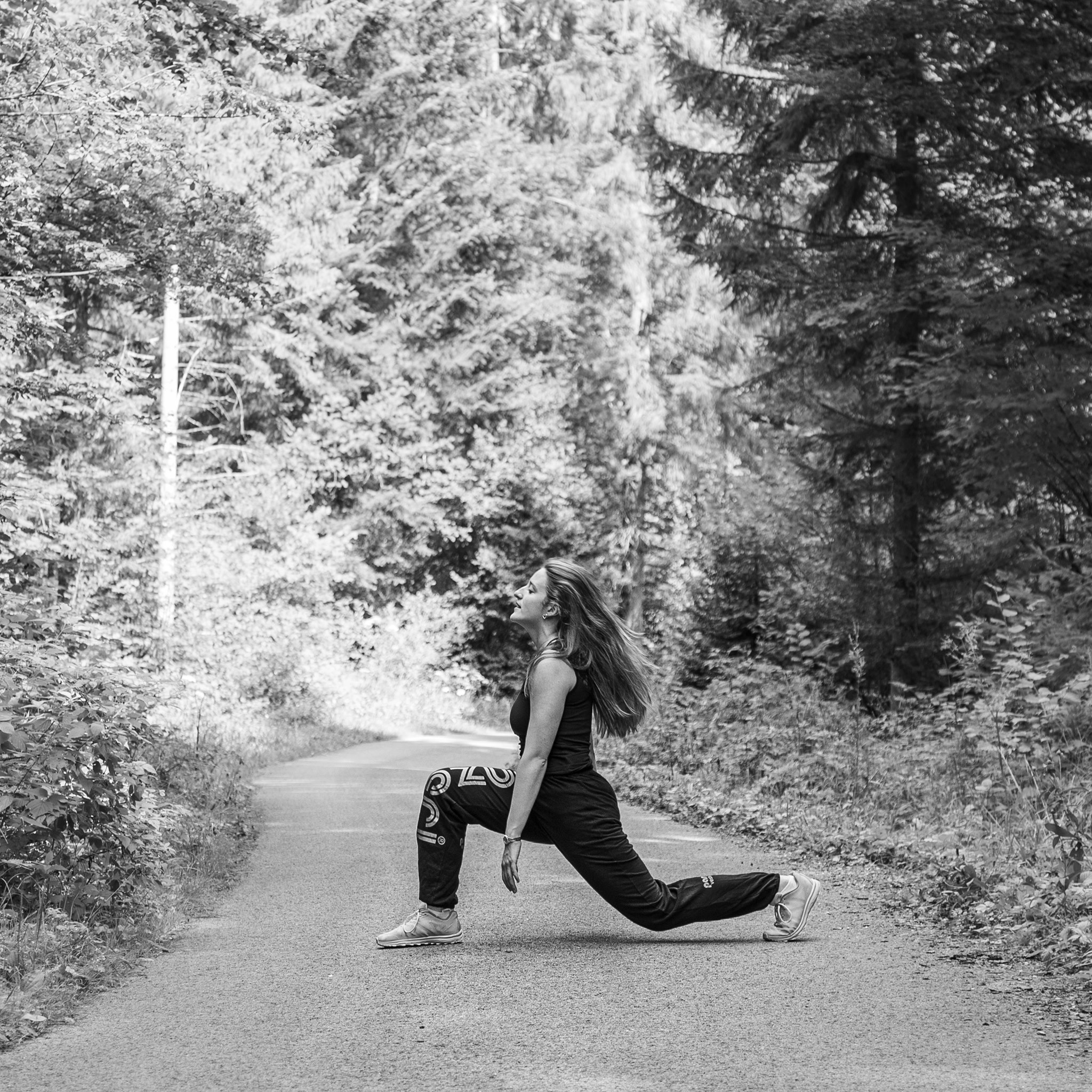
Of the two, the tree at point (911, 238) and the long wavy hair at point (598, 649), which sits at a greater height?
the tree at point (911, 238)

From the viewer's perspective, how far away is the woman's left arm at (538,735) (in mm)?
5758

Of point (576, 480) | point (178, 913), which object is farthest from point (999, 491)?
point (576, 480)

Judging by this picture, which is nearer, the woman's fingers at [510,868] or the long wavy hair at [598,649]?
the woman's fingers at [510,868]

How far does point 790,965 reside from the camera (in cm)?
Answer: 548

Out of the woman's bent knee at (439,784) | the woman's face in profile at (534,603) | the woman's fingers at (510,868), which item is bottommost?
the woman's fingers at (510,868)

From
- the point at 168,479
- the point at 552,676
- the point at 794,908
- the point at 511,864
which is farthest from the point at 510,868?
the point at 168,479

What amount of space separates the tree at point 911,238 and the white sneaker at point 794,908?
7.50 metres

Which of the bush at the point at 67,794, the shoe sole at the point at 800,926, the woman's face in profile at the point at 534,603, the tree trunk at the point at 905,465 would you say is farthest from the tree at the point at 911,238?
the bush at the point at 67,794

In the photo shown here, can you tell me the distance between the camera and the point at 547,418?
35938 mm

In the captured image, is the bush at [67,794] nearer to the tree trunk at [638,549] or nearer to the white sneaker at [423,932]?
the white sneaker at [423,932]

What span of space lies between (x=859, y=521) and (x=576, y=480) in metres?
18.7

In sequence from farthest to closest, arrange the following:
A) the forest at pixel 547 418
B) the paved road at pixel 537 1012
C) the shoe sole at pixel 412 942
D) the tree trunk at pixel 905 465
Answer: the tree trunk at pixel 905 465, the forest at pixel 547 418, the shoe sole at pixel 412 942, the paved road at pixel 537 1012

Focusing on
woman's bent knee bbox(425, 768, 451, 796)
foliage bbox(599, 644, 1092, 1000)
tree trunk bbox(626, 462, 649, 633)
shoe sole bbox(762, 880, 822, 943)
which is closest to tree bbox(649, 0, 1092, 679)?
foliage bbox(599, 644, 1092, 1000)

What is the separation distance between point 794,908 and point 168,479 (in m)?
17.9
